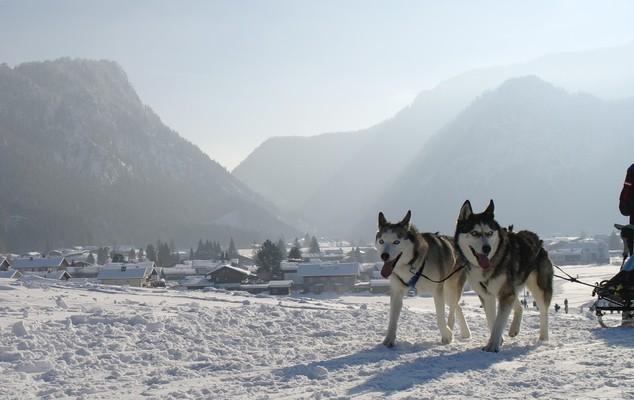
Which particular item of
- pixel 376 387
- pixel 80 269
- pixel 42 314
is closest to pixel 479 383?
pixel 376 387

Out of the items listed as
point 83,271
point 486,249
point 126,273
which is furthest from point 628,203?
point 83,271

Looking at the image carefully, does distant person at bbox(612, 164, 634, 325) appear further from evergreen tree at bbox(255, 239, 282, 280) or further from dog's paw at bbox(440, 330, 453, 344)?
evergreen tree at bbox(255, 239, 282, 280)

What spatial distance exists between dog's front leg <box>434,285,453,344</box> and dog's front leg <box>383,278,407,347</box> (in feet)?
1.88

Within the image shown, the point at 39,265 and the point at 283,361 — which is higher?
the point at 283,361

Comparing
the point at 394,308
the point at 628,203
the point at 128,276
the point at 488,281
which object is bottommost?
the point at 128,276

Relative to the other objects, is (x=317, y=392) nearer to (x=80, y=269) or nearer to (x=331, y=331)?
(x=331, y=331)

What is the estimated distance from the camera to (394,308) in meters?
8.23

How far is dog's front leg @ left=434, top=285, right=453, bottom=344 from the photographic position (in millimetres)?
8484

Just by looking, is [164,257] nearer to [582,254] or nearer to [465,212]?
[582,254]

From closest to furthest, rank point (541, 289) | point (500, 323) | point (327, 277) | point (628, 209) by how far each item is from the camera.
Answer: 1. point (500, 323)
2. point (541, 289)
3. point (628, 209)
4. point (327, 277)

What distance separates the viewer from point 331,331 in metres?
10.1

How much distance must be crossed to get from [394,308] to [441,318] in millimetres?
831

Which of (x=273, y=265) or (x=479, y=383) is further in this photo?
(x=273, y=265)

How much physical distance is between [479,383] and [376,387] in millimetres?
1032
